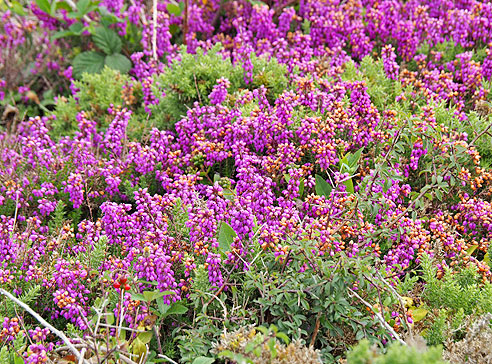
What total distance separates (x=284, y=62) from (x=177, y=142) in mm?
1153

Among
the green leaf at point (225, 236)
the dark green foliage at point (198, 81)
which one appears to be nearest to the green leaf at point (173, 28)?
the dark green foliage at point (198, 81)

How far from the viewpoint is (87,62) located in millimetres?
5113

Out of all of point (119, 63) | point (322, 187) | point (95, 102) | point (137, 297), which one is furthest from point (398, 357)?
point (119, 63)

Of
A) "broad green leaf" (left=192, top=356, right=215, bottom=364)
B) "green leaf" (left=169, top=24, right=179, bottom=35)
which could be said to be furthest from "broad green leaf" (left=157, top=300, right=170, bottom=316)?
"green leaf" (left=169, top=24, right=179, bottom=35)

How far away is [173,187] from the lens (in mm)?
3195

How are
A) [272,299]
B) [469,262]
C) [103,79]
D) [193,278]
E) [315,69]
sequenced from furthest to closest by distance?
[103,79] < [315,69] < [469,262] < [193,278] < [272,299]

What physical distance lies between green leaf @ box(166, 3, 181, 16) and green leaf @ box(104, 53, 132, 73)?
646 millimetres

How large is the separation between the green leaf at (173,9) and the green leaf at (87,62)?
0.82 meters

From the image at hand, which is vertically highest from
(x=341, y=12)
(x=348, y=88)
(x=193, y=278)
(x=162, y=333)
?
(x=341, y=12)

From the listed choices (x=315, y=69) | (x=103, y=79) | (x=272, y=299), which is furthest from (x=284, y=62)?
(x=272, y=299)

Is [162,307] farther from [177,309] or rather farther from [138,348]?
[138,348]

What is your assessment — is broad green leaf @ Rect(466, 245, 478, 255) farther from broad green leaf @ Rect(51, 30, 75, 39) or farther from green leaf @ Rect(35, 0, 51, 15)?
green leaf @ Rect(35, 0, 51, 15)

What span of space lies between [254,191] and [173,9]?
9.82ft

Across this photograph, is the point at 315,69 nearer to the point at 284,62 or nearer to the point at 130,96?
the point at 284,62
